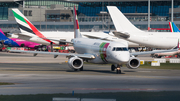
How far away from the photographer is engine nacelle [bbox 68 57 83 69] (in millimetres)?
33625

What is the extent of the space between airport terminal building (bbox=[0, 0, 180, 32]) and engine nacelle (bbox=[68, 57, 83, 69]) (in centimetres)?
9990

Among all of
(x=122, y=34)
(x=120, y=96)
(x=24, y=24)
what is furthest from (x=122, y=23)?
(x=120, y=96)

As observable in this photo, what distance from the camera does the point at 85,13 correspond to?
544 ft

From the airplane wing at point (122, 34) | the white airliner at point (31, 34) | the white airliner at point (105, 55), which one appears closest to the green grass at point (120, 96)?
the white airliner at point (105, 55)

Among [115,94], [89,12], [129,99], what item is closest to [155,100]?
[129,99]

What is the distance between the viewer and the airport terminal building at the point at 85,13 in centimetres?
13712

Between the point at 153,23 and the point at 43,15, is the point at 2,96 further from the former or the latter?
the point at 43,15

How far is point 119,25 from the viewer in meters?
65.1

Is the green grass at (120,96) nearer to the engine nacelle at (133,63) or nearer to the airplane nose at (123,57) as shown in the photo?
the airplane nose at (123,57)

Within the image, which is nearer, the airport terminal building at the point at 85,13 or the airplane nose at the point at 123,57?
the airplane nose at the point at 123,57

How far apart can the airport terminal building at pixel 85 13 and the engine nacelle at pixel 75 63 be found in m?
99.9

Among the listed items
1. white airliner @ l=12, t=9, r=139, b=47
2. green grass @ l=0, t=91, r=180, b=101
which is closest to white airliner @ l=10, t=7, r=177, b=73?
green grass @ l=0, t=91, r=180, b=101

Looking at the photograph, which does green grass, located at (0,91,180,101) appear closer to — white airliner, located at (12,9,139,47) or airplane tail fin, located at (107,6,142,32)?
airplane tail fin, located at (107,6,142,32)

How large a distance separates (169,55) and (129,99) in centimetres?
4889
